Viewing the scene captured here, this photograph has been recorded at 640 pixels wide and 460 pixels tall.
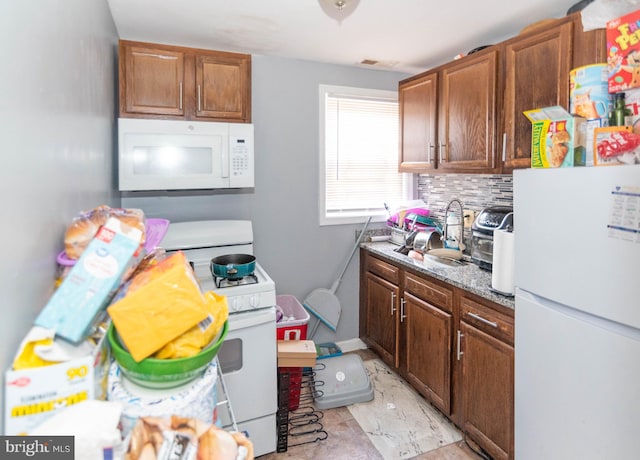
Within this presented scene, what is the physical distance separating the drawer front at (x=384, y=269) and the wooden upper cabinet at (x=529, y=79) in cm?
102

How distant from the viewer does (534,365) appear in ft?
5.31

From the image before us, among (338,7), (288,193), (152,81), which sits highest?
(338,7)

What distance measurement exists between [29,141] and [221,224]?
1.74m

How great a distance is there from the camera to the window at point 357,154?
308 cm

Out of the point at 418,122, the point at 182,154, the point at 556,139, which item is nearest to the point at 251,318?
the point at 182,154

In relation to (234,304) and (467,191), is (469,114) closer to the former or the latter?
(467,191)

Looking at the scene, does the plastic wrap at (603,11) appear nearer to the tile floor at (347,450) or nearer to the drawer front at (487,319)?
the drawer front at (487,319)

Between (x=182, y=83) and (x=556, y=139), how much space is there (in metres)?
1.97

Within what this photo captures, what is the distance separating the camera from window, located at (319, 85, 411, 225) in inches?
121

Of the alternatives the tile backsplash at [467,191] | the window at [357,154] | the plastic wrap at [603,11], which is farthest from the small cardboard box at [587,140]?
the window at [357,154]

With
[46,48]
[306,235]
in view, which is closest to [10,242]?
[46,48]

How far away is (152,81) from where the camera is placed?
2225 mm

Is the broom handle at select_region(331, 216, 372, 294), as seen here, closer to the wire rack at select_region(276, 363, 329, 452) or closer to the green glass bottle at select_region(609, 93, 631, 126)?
the wire rack at select_region(276, 363, 329, 452)

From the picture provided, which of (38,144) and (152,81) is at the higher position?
(152,81)
